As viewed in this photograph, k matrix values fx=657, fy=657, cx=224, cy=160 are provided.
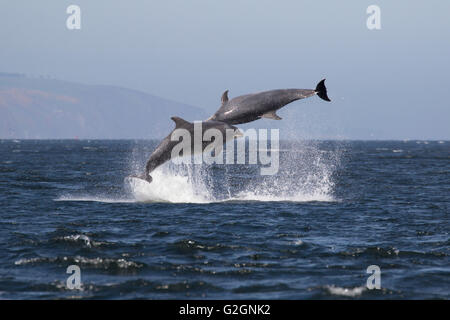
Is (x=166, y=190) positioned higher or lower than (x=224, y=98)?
lower

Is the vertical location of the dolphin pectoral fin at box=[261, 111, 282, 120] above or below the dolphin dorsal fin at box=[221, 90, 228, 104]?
below

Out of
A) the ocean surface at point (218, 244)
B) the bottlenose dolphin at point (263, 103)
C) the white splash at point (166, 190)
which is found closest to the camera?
the ocean surface at point (218, 244)

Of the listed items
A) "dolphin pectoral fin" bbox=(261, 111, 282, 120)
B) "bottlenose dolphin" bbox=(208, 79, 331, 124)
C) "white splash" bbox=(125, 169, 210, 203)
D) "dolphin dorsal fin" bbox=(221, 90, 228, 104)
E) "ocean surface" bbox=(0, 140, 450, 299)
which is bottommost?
"ocean surface" bbox=(0, 140, 450, 299)

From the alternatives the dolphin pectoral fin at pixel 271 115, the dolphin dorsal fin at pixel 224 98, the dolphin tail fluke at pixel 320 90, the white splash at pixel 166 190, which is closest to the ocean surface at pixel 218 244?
the white splash at pixel 166 190

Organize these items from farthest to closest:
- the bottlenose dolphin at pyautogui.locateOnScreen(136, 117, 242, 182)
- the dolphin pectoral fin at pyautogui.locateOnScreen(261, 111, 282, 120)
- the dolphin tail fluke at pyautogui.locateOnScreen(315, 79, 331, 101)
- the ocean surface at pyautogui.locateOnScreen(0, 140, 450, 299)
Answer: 1. the bottlenose dolphin at pyautogui.locateOnScreen(136, 117, 242, 182)
2. the dolphin pectoral fin at pyautogui.locateOnScreen(261, 111, 282, 120)
3. the dolphin tail fluke at pyautogui.locateOnScreen(315, 79, 331, 101)
4. the ocean surface at pyautogui.locateOnScreen(0, 140, 450, 299)

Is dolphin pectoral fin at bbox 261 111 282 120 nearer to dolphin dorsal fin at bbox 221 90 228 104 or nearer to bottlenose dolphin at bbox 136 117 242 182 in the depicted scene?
bottlenose dolphin at bbox 136 117 242 182

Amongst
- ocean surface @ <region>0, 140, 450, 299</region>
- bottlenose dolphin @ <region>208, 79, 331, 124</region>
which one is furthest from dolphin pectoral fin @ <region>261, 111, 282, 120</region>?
ocean surface @ <region>0, 140, 450, 299</region>

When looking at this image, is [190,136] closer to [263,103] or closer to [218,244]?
[263,103]

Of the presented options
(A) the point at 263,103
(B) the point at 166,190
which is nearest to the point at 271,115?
(A) the point at 263,103

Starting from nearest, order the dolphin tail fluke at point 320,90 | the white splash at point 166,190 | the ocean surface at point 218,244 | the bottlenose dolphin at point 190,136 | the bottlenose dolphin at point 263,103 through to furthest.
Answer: the ocean surface at point 218,244 → the dolphin tail fluke at point 320,90 → the bottlenose dolphin at point 263,103 → the bottlenose dolphin at point 190,136 → the white splash at point 166,190

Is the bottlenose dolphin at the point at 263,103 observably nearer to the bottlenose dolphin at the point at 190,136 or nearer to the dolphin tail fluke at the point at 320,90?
the dolphin tail fluke at the point at 320,90

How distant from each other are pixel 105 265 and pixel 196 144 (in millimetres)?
5613
